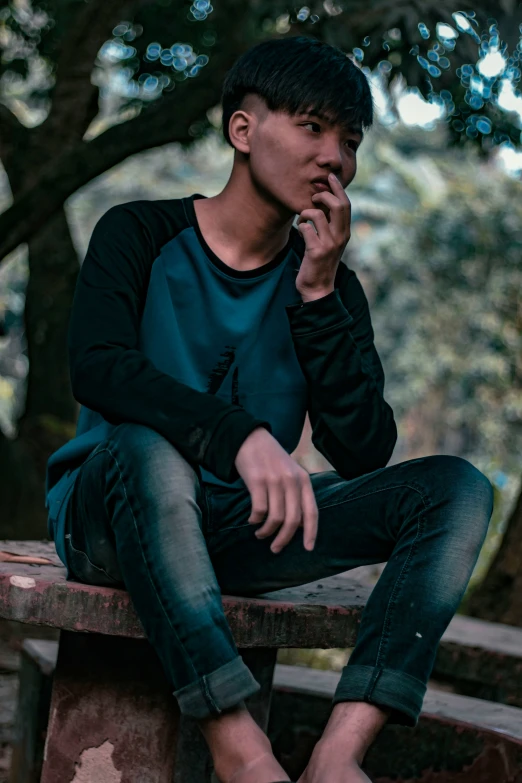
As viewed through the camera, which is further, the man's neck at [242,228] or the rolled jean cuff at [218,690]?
the man's neck at [242,228]

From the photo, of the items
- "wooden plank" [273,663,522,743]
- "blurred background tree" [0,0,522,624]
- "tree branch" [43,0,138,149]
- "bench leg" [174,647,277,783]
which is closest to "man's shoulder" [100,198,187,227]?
"bench leg" [174,647,277,783]

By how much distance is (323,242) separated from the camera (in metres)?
2.23

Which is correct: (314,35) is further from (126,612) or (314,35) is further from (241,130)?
(126,612)

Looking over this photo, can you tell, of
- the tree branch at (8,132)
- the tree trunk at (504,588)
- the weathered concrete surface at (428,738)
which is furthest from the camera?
the tree branch at (8,132)

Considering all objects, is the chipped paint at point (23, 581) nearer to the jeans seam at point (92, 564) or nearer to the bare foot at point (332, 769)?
the jeans seam at point (92, 564)

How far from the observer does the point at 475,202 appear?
1989 cm

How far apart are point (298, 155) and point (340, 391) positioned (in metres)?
0.50

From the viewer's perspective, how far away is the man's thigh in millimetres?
2066

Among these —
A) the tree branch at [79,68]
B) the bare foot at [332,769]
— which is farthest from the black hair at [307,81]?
the tree branch at [79,68]

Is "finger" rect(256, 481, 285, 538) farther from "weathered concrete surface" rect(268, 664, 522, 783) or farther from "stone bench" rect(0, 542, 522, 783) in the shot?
"weathered concrete surface" rect(268, 664, 522, 783)

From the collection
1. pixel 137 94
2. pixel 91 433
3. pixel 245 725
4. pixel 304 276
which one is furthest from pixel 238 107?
pixel 137 94

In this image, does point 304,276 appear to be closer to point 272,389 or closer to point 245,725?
point 272,389

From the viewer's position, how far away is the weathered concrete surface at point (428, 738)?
2.79 metres

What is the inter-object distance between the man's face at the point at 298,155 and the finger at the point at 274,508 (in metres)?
0.75
